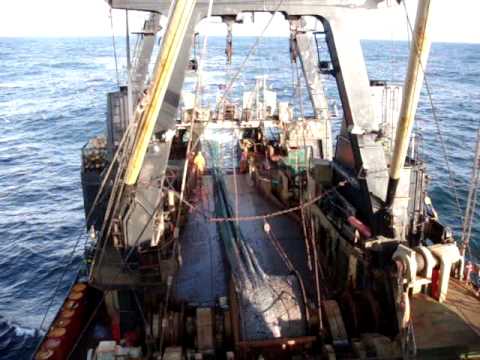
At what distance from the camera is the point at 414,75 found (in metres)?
8.22

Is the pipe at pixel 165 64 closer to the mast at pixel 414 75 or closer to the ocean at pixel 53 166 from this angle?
the mast at pixel 414 75

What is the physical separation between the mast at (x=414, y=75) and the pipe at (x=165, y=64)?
13.0 ft

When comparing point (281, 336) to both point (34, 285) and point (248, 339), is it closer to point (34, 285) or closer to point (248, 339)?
point (248, 339)

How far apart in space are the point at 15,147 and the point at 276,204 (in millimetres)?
30970

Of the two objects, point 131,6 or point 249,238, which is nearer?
point 131,6

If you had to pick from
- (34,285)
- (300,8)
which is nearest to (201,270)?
(300,8)

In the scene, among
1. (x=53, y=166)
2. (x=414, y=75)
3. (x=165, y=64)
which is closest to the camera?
(x=165, y=64)

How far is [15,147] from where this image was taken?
133 feet

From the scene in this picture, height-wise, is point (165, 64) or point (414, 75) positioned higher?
point (165, 64)

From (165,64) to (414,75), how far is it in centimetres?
440

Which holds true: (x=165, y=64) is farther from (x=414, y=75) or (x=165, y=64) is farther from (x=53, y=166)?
(x=53, y=166)

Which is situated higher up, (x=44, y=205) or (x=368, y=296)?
(x=368, y=296)

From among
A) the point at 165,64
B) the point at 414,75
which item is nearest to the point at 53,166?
the point at 165,64

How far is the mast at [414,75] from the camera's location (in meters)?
7.96
